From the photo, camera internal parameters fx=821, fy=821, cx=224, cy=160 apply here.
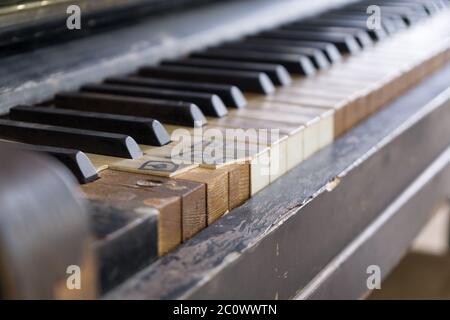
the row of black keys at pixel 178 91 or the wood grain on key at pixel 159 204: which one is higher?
the row of black keys at pixel 178 91

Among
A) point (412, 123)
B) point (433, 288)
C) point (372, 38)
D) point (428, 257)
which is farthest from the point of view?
point (428, 257)

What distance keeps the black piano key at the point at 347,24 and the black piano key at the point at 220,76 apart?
555mm

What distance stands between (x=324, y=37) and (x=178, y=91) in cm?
62

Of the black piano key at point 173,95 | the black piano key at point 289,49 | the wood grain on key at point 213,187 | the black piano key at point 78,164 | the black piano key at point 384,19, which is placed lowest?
the wood grain on key at point 213,187

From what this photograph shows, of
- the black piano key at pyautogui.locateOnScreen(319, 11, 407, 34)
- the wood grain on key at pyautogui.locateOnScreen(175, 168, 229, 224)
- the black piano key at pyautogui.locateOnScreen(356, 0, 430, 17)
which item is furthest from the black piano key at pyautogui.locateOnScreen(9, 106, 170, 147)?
the black piano key at pyautogui.locateOnScreen(356, 0, 430, 17)

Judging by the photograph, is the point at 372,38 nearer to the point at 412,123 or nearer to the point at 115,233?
the point at 412,123

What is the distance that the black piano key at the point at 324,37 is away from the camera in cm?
185

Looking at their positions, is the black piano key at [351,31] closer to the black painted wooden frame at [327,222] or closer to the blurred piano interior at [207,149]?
the blurred piano interior at [207,149]

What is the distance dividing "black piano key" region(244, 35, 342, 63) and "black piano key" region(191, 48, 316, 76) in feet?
0.30

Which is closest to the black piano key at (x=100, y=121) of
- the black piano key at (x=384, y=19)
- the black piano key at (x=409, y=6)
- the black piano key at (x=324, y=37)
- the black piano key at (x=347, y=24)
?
the black piano key at (x=324, y=37)

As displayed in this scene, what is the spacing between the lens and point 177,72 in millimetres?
1539

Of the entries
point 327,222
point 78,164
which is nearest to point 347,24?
point 327,222
